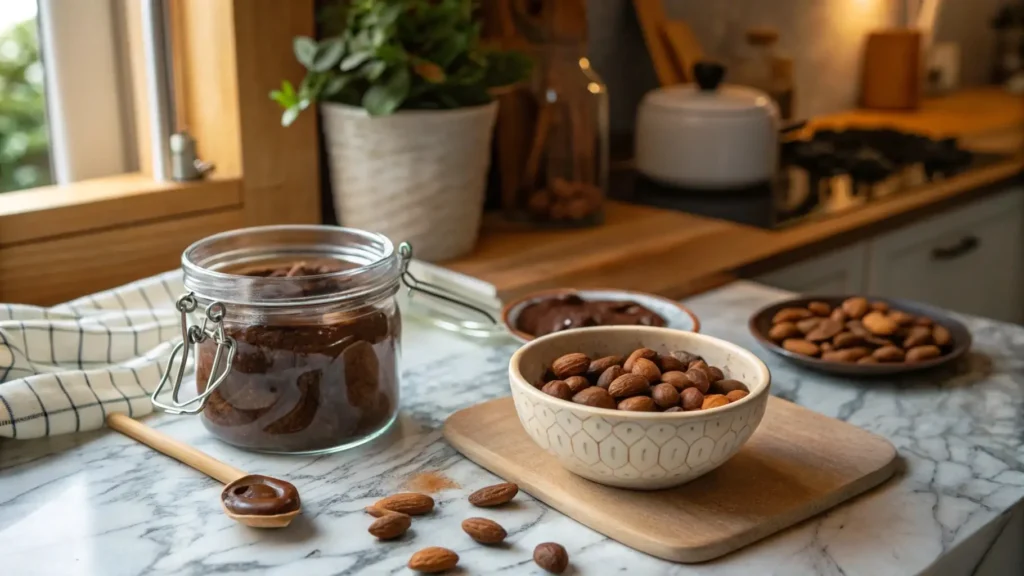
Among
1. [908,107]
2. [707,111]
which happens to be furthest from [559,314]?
[908,107]

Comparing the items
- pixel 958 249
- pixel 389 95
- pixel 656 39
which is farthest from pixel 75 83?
pixel 958 249

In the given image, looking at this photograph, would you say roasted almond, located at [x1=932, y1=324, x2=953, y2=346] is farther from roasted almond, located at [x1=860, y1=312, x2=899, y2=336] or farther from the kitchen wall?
the kitchen wall

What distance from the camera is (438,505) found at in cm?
85

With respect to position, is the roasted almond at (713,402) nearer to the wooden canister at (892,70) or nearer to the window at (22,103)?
the window at (22,103)

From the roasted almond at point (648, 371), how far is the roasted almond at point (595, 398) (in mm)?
47

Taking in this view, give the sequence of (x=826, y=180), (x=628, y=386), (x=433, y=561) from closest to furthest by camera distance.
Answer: (x=433, y=561) → (x=628, y=386) → (x=826, y=180)

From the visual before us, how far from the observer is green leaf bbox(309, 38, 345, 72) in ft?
4.17

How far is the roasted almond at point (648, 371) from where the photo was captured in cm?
88

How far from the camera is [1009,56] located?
9.93 ft

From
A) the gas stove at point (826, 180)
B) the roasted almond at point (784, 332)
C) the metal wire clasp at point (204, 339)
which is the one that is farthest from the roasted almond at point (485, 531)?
the gas stove at point (826, 180)

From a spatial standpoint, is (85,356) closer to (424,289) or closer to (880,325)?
(424,289)

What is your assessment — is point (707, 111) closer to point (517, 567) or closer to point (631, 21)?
point (631, 21)

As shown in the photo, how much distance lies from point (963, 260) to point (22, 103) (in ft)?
5.22

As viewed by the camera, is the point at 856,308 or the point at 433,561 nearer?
the point at 433,561
